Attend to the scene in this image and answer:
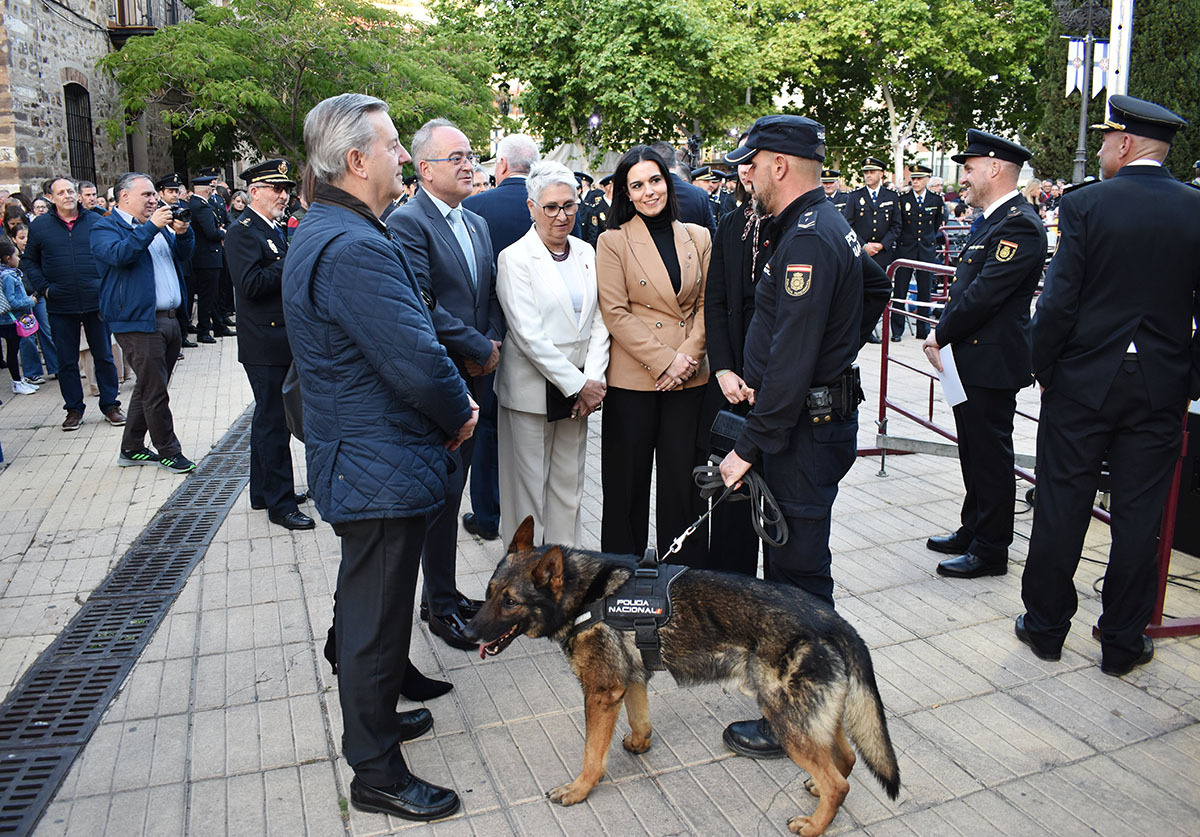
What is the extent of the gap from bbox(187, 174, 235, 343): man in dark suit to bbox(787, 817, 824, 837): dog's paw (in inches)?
467

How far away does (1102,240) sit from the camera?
3779 mm

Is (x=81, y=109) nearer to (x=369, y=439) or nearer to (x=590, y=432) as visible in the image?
(x=590, y=432)

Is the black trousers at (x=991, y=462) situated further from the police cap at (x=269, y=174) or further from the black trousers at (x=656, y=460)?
the police cap at (x=269, y=174)

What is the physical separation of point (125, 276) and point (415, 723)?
497 centimetres

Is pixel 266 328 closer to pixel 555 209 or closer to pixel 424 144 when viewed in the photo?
pixel 424 144

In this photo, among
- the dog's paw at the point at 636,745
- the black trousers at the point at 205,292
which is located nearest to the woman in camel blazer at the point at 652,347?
the dog's paw at the point at 636,745

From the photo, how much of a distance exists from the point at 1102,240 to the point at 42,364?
1117cm

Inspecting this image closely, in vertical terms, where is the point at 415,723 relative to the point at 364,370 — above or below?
below

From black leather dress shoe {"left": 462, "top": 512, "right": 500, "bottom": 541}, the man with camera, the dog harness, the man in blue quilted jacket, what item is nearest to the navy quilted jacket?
the man in blue quilted jacket

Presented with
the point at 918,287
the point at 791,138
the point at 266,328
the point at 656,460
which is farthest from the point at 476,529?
the point at 918,287

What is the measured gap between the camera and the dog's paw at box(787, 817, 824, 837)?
9.58 feet

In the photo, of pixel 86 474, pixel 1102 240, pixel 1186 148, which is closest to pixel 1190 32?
pixel 1186 148

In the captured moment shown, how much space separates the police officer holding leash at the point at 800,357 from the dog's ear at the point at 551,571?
2.48 feet

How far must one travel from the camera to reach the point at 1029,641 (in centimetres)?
418
